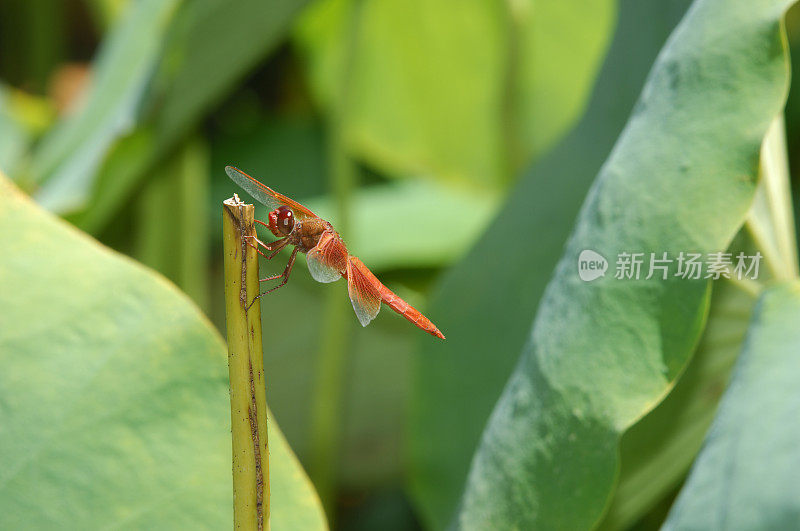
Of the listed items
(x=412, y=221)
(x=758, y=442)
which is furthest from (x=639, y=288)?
(x=412, y=221)

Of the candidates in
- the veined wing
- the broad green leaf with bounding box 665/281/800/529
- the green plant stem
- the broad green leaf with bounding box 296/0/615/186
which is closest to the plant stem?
the veined wing

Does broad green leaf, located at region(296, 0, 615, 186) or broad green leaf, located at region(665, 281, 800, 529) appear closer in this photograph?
broad green leaf, located at region(665, 281, 800, 529)

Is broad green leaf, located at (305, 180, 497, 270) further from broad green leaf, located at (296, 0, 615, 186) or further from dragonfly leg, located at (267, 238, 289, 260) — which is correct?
dragonfly leg, located at (267, 238, 289, 260)

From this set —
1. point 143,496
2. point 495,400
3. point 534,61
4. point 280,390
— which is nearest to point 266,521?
point 143,496

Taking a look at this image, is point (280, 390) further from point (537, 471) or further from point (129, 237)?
point (537, 471)

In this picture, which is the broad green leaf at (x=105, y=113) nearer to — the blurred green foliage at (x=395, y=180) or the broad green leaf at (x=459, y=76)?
the blurred green foliage at (x=395, y=180)

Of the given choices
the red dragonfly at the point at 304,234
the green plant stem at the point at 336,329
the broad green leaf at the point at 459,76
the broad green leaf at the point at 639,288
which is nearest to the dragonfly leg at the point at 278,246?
the red dragonfly at the point at 304,234

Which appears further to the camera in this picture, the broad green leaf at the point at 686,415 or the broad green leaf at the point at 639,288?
the broad green leaf at the point at 686,415
